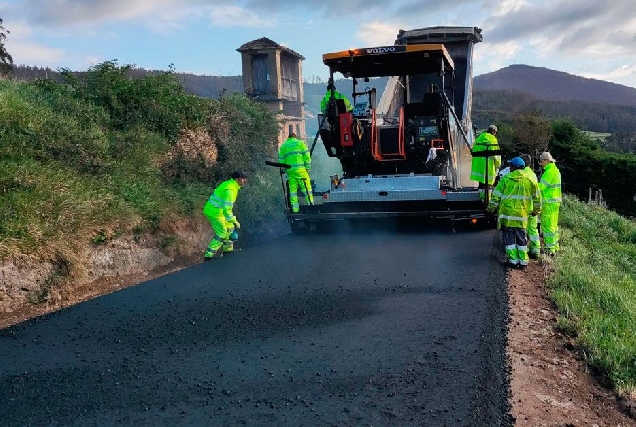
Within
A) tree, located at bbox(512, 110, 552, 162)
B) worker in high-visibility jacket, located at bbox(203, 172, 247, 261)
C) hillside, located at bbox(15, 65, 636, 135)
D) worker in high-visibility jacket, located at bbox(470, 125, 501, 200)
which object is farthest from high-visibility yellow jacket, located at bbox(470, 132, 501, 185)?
hillside, located at bbox(15, 65, 636, 135)

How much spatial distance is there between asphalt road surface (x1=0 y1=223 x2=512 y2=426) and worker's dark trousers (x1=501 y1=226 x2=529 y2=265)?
0.87 feet

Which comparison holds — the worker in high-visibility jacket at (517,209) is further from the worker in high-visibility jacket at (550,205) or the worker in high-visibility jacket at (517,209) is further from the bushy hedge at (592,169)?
the bushy hedge at (592,169)

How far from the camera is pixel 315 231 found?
8.88 m

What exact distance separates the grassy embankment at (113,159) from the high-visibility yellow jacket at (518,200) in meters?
4.53

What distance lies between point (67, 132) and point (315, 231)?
3.90 m

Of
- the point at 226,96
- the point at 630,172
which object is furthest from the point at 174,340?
the point at 630,172

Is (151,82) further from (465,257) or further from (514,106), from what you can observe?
(514,106)

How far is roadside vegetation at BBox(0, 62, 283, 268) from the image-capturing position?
20.6 ft

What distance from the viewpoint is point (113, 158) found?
8430mm

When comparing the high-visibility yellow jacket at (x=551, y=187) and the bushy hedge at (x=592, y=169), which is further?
the bushy hedge at (x=592, y=169)

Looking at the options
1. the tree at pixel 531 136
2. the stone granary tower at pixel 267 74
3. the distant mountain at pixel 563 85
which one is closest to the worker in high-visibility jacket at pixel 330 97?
the stone granary tower at pixel 267 74

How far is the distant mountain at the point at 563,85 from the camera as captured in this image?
62844 mm

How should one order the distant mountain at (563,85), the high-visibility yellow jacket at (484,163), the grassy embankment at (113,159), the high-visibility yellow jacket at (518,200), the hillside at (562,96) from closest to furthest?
the grassy embankment at (113,159) → the high-visibility yellow jacket at (518,200) → the high-visibility yellow jacket at (484,163) → the hillside at (562,96) → the distant mountain at (563,85)

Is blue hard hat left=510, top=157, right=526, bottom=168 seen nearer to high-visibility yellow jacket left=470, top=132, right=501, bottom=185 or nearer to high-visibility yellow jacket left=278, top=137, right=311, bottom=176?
high-visibility yellow jacket left=470, top=132, right=501, bottom=185
